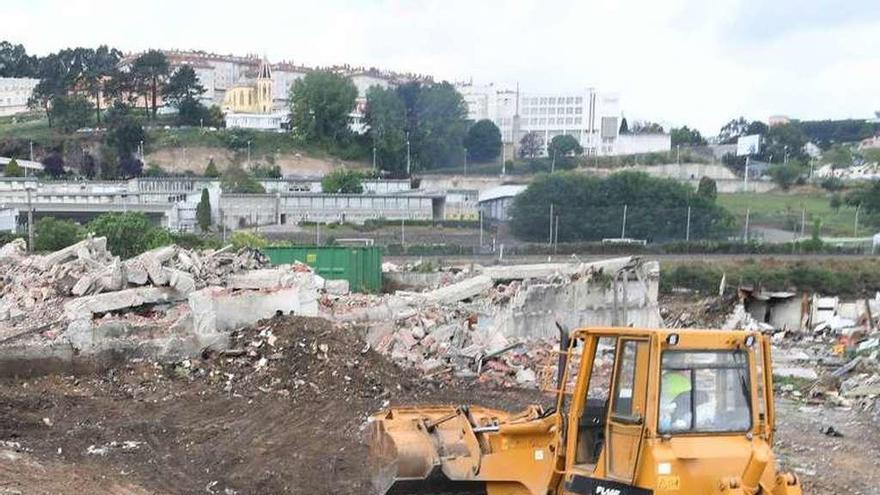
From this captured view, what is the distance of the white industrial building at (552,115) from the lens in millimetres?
110831

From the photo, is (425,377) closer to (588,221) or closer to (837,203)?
(588,221)

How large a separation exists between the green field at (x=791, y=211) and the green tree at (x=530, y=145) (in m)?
31.3

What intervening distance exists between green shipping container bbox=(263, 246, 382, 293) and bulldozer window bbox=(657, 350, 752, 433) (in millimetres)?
20201

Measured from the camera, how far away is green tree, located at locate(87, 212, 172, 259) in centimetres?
3350

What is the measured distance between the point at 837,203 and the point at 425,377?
169ft

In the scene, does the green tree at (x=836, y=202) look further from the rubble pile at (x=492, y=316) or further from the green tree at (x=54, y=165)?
the green tree at (x=54, y=165)

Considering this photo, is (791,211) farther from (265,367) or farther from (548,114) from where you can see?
(548,114)

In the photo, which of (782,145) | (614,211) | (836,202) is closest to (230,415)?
(614,211)

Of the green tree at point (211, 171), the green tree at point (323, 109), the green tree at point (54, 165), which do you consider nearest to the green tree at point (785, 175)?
the green tree at point (323, 109)

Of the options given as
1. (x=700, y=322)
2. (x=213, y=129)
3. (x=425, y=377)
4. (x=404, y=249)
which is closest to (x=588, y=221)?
(x=404, y=249)

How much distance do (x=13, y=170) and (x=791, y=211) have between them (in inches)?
2140

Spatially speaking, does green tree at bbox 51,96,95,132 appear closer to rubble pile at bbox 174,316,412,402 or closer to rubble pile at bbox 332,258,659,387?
rubble pile at bbox 332,258,659,387

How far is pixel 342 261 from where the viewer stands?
26.3 m

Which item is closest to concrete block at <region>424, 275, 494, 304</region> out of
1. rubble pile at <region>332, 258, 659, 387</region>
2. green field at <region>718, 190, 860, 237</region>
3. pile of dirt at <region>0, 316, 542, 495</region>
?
rubble pile at <region>332, 258, 659, 387</region>
